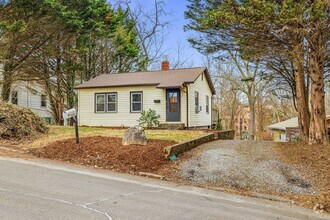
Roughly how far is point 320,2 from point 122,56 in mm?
18929

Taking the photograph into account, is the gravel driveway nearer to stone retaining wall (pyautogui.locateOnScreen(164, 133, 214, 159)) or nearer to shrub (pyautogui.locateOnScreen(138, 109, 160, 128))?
stone retaining wall (pyautogui.locateOnScreen(164, 133, 214, 159))

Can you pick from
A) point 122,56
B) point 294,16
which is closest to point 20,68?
point 122,56

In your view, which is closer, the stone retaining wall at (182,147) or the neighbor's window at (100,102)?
the stone retaining wall at (182,147)

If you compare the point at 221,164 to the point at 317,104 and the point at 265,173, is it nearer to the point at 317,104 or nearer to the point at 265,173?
the point at 265,173

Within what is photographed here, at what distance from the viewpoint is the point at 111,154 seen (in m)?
7.54

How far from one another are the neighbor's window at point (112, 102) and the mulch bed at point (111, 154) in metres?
9.00

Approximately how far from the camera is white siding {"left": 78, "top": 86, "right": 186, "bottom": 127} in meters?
16.7

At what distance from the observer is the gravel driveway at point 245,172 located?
5918mm

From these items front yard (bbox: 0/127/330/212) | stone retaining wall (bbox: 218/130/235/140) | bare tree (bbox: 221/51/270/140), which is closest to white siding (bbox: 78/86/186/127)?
stone retaining wall (bbox: 218/130/235/140)

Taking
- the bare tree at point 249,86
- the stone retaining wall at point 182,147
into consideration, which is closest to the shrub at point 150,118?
the stone retaining wall at point 182,147

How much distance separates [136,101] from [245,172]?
37.4ft

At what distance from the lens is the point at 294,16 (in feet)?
22.5

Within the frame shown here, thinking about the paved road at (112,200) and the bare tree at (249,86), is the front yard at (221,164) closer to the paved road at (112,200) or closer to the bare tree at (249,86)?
the paved road at (112,200)

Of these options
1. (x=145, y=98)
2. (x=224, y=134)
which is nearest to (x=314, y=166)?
(x=224, y=134)
